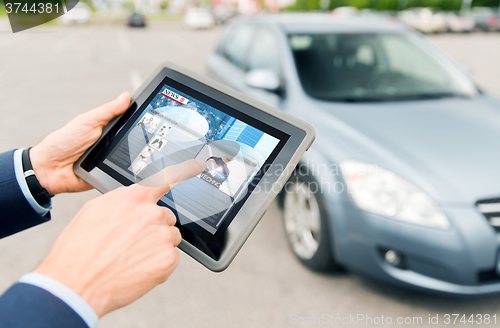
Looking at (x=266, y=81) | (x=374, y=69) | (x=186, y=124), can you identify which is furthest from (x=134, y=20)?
(x=186, y=124)

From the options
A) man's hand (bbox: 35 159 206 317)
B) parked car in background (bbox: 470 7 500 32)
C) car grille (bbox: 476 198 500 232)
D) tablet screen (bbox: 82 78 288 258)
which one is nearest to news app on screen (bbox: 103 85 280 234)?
tablet screen (bbox: 82 78 288 258)

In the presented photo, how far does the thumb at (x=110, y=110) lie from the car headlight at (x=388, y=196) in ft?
4.04

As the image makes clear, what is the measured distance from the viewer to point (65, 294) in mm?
734

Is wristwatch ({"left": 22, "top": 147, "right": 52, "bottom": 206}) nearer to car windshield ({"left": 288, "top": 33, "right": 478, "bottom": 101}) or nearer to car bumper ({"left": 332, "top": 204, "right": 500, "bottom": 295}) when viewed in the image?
car bumper ({"left": 332, "top": 204, "right": 500, "bottom": 295})

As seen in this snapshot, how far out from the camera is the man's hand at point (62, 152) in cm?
145

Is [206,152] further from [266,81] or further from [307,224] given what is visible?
[266,81]

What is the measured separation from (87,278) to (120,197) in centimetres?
21

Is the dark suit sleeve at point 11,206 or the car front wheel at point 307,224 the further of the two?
the car front wheel at point 307,224

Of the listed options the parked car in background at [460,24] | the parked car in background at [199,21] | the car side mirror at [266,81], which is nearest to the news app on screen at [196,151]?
the car side mirror at [266,81]

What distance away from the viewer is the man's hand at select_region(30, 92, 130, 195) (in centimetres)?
145

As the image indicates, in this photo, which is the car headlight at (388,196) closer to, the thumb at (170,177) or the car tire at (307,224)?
the car tire at (307,224)

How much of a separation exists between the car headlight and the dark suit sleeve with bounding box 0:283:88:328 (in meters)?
1.54

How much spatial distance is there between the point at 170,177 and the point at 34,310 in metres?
0.44

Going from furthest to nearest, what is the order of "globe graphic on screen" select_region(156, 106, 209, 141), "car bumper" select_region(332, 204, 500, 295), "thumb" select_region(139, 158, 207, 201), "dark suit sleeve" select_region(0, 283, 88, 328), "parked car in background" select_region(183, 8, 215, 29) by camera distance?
"parked car in background" select_region(183, 8, 215, 29), "car bumper" select_region(332, 204, 500, 295), "globe graphic on screen" select_region(156, 106, 209, 141), "thumb" select_region(139, 158, 207, 201), "dark suit sleeve" select_region(0, 283, 88, 328)
